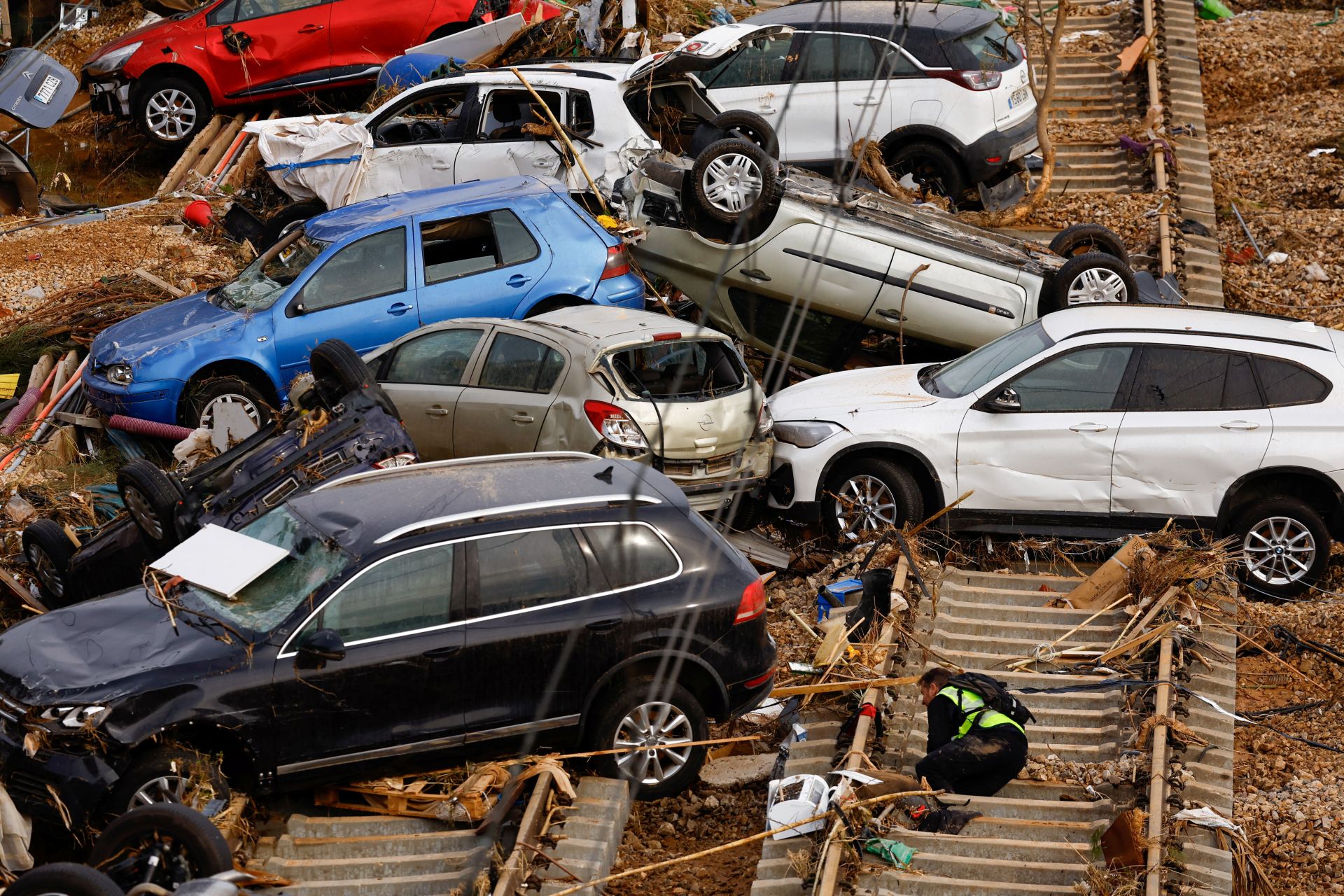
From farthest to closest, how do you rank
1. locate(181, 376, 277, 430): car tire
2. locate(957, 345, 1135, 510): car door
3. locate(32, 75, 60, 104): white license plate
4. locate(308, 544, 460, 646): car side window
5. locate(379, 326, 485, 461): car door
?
locate(32, 75, 60, 104): white license plate, locate(181, 376, 277, 430): car tire, locate(379, 326, 485, 461): car door, locate(957, 345, 1135, 510): car door, locate(308, 544, 460, 646): car side window

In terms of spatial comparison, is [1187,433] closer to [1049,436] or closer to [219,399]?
[1049,436]

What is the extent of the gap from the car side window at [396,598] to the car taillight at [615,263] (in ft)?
17.3

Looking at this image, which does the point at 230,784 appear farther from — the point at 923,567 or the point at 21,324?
the point at 21,324

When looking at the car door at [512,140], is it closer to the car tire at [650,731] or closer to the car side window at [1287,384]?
the car side window at [1287,384]

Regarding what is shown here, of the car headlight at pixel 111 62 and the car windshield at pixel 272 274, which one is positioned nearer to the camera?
the car windshield at pixel 272 274

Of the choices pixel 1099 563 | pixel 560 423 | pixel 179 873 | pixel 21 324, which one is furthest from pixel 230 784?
pixel 21 324

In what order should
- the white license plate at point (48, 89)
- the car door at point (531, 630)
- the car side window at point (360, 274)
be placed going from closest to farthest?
the car door at point (531, 630), the car side window at point (360, 274), the white license plate at point (48, 89)

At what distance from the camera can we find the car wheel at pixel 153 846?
5957mm

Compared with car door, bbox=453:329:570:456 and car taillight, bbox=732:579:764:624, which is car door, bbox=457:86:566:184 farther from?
car taillight, bbox=732:579:764:624

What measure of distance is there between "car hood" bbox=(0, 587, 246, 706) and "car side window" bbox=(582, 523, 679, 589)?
1.82 m

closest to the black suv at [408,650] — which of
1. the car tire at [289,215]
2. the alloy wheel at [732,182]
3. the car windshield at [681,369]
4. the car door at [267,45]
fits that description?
the car windshield at [681,369]

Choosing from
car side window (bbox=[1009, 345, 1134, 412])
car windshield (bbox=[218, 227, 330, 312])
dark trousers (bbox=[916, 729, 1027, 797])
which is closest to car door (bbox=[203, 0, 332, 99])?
car windshield (bbox=[218, 227, 330, 312])

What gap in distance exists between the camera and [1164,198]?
49.6ft

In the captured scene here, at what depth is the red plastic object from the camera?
14.8 meters
